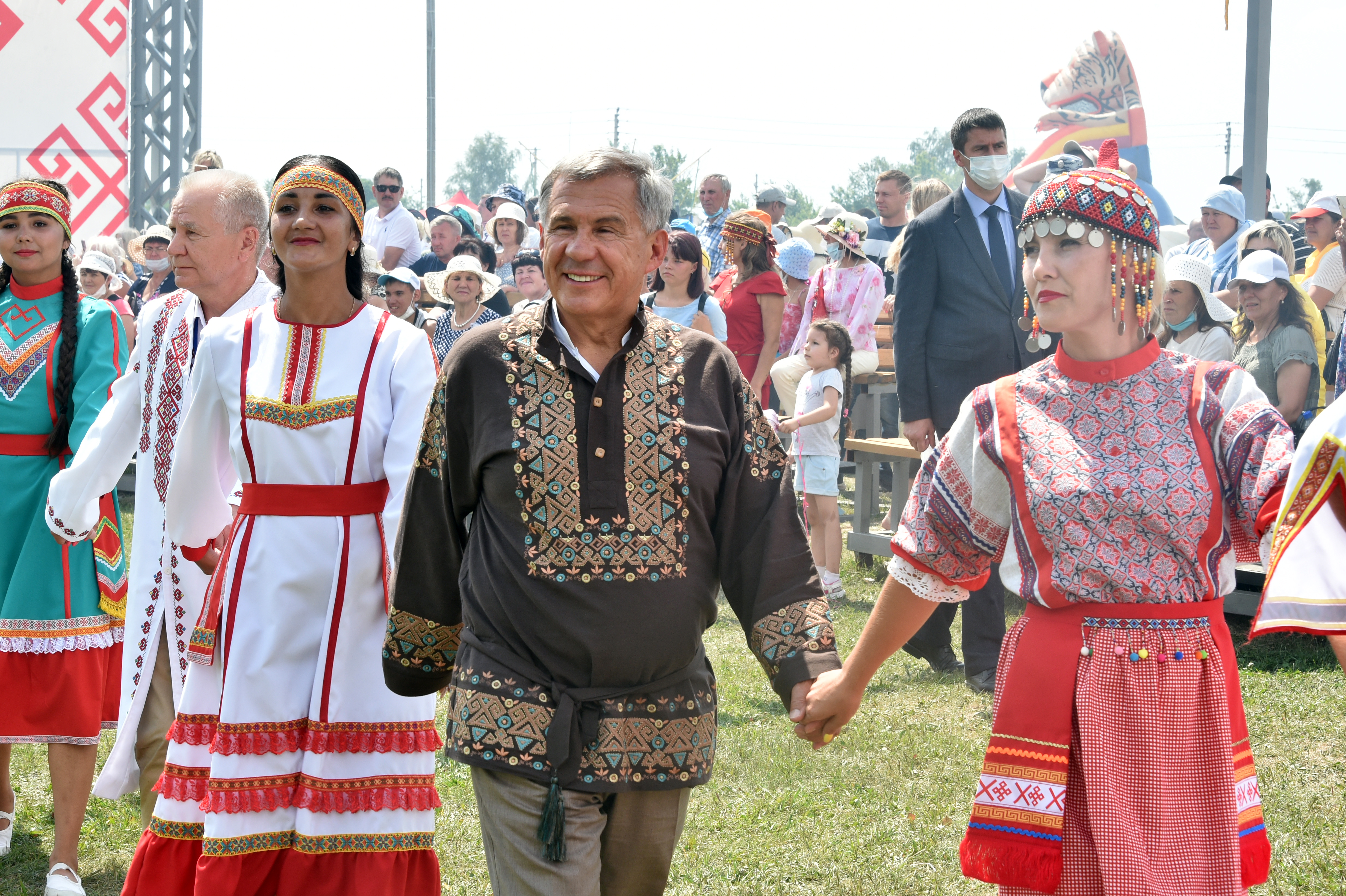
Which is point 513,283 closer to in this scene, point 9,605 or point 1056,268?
point 9,605

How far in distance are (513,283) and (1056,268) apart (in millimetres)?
9441

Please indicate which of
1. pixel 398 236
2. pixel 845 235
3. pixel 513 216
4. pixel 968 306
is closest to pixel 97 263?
pixel 398 236

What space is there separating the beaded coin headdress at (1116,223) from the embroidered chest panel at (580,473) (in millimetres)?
971

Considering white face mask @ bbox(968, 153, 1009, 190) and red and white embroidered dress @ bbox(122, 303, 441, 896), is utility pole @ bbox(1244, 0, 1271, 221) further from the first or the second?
red and white embroidered dress @ bbox(122, 303, 441, 896)

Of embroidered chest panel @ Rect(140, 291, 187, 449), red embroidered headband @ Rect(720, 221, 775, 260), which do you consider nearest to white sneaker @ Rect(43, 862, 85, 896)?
embroidered chest panel @ Rect(140, 291, 187, 449)

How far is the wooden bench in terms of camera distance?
885 centimetres

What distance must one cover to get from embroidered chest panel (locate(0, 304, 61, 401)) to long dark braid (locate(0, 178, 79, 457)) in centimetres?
5

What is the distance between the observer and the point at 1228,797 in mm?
2672

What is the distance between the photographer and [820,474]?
8672mm

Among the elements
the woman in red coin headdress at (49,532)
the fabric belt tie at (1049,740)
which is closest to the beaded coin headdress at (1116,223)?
the fabric belt tie at (1049,740)

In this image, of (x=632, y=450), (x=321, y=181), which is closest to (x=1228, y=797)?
(x=632, y=450)

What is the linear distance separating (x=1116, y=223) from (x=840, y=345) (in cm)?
573

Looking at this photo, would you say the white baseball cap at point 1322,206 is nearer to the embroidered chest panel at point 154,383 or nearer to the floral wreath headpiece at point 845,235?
the floral wreath headpiece at point 845,235

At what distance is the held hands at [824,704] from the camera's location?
271cm
